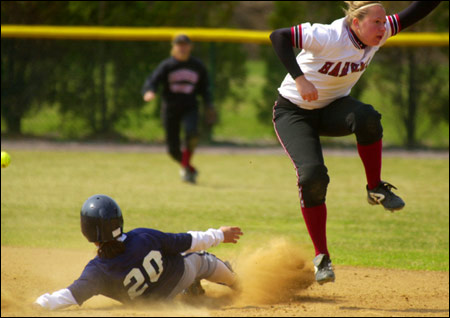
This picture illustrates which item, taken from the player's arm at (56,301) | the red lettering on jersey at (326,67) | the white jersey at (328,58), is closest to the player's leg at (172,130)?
the white jersey at (328,58)

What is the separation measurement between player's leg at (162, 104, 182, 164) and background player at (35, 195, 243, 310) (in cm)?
618

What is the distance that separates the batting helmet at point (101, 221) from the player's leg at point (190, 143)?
598 centimetres

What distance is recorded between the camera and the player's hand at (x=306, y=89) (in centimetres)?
459

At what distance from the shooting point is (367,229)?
786 cm

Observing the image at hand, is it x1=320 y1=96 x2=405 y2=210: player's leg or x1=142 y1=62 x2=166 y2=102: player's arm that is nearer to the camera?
x1=320 y1=96 x2=405 y2=210: player's leg

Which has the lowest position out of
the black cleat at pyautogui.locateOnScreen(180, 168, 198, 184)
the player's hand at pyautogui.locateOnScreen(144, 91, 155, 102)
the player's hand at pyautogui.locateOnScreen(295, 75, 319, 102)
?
the black cleat at pyautogui.locateOnScreen(180, 168, 198, 184)

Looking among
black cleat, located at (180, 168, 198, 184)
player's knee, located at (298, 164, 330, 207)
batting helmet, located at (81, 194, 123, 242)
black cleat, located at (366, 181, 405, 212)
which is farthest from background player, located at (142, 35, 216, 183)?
batting helmet, located at (81, 194, 123, 242)

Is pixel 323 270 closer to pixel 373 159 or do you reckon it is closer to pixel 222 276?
pixel 222 276

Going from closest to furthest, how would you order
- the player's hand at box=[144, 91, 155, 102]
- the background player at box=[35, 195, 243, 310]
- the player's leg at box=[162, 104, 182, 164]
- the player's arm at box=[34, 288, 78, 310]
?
the player's arm at box=[34, 288, 78, 310]
the background player at box=[35, 195, 243, 310]
the player's hand at box=[144, 91, 155, 102]
the player's leg at box=[162, 104, 182, 164]

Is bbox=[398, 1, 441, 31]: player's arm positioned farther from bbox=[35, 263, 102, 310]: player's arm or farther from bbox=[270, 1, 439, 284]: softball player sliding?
bbox=[35, 263, 102, 310]: player's arm

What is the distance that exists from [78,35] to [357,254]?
27.7ft

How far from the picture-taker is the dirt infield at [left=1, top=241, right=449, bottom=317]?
4.43 m

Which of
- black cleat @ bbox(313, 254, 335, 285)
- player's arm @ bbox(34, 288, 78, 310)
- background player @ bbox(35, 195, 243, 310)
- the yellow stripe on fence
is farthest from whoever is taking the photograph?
the yellow stripe on fence

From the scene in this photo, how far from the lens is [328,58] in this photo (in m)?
4.87
